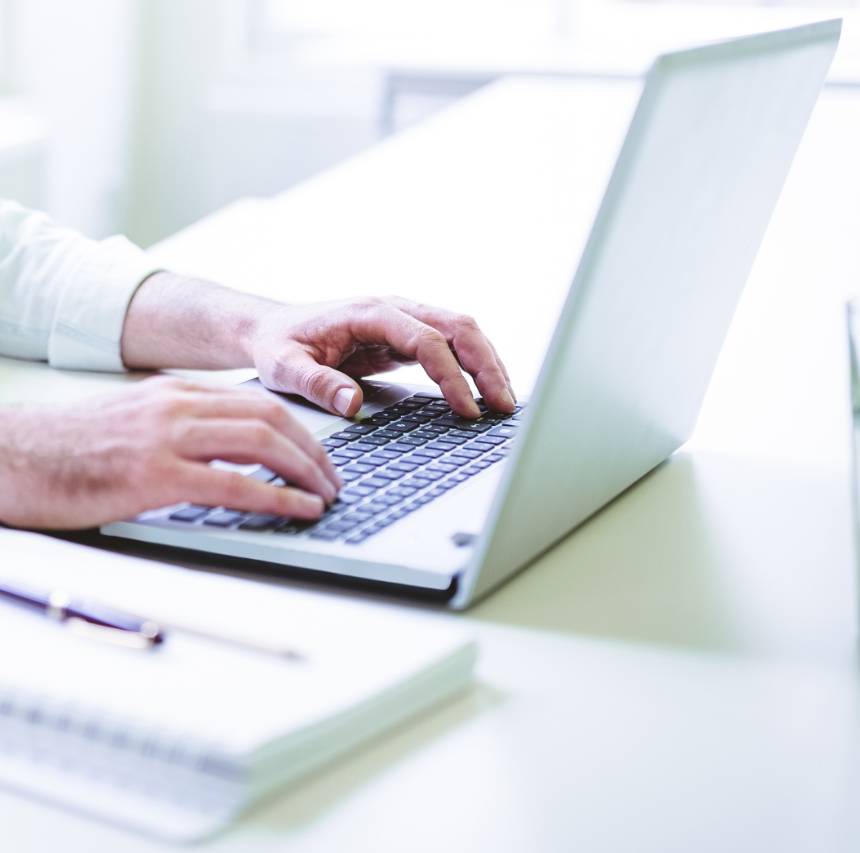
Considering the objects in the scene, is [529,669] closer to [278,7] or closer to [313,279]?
[313,279]

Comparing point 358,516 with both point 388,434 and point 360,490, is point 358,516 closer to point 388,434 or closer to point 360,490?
point 360,490

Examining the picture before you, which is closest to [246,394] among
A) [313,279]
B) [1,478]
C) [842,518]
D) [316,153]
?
[1,478]

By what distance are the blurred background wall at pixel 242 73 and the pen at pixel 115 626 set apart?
9.51ft

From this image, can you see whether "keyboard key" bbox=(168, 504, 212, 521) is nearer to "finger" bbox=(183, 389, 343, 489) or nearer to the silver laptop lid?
"finger" bbox=(183, 389, 343, 489)

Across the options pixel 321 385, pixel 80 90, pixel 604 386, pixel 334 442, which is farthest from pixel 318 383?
pixel 80 90

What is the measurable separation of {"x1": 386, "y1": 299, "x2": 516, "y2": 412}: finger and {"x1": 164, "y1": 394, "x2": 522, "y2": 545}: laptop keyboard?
0.04 feet

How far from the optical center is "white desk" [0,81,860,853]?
50 cm

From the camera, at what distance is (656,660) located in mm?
644

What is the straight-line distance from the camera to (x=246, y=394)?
756mm

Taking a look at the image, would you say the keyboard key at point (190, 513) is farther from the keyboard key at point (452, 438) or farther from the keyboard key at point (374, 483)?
the keyboard key at point (452, 438)

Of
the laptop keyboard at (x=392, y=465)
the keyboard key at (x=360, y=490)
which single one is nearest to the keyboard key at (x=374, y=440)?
the laptop keyboard at (x=392, y=465)

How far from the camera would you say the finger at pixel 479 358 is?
3.26 feet

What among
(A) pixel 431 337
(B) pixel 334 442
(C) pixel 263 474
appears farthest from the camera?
(A) pixel 431 337

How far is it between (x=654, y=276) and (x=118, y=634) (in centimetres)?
32
